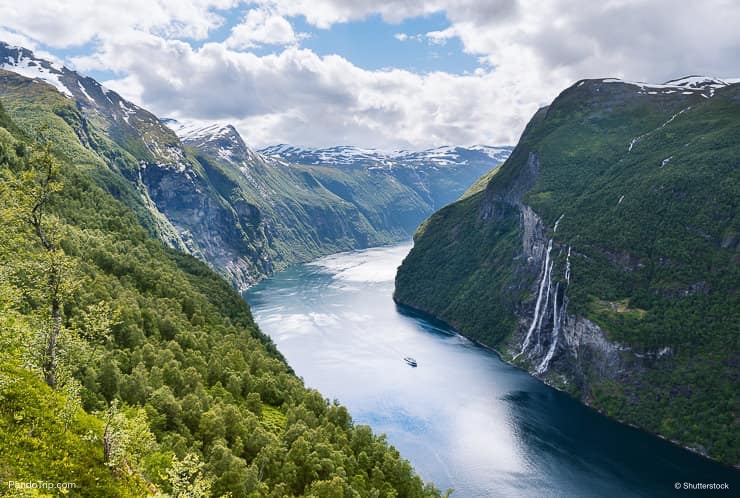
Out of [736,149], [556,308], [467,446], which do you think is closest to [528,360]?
[556,308]

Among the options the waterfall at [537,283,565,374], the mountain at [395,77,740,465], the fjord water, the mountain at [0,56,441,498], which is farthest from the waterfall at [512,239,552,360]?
the mountain at [0,56,441,498]

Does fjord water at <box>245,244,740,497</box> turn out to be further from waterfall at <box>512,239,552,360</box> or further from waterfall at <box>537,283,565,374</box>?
waterfall at <box>512,239,552,360</box>

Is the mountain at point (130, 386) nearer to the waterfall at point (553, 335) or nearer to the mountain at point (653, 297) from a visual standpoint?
the mountain at point (653, 297)

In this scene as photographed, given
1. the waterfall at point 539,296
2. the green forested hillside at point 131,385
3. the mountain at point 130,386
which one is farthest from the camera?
the waterfall at point 539,296

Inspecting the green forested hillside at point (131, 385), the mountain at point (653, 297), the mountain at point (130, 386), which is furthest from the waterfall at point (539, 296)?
the mountain at point (130, 386)

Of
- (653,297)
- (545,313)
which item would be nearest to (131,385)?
(653,297)

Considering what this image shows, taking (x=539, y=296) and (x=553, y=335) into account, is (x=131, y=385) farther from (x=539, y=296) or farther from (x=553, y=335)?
(x=539, y=296)
